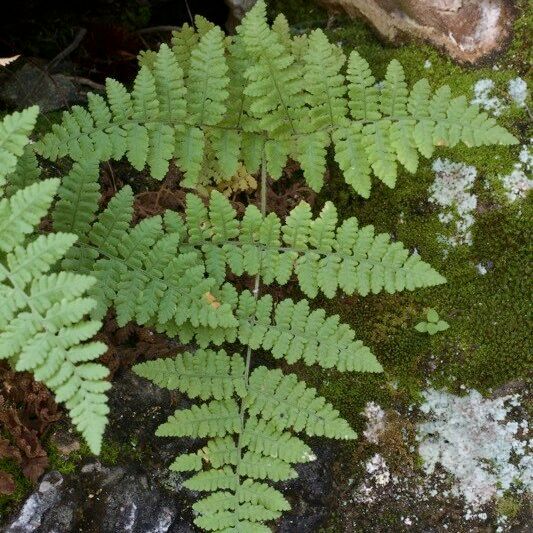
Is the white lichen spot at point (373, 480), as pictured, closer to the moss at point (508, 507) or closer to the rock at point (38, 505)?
the moss at point (508, 507)

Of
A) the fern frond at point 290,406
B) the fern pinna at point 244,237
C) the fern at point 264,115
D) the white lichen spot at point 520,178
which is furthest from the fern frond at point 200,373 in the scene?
the white lichen spot at point 520,178

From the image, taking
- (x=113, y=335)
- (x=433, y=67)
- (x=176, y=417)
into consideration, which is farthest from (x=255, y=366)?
(x=433, y=67)

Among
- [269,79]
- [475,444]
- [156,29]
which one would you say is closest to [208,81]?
[269,79]

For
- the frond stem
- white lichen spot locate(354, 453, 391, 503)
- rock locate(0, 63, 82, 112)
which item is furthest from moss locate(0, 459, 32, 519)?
rock locate(0, 63, 82, 112)

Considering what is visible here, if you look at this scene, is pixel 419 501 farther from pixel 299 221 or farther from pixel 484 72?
pixel 484 72

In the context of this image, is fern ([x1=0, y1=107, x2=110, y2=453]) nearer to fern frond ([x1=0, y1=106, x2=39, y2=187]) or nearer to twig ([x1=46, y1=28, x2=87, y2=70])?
fern frond ([x1=0, y1=106, x2=39, y2=187])
